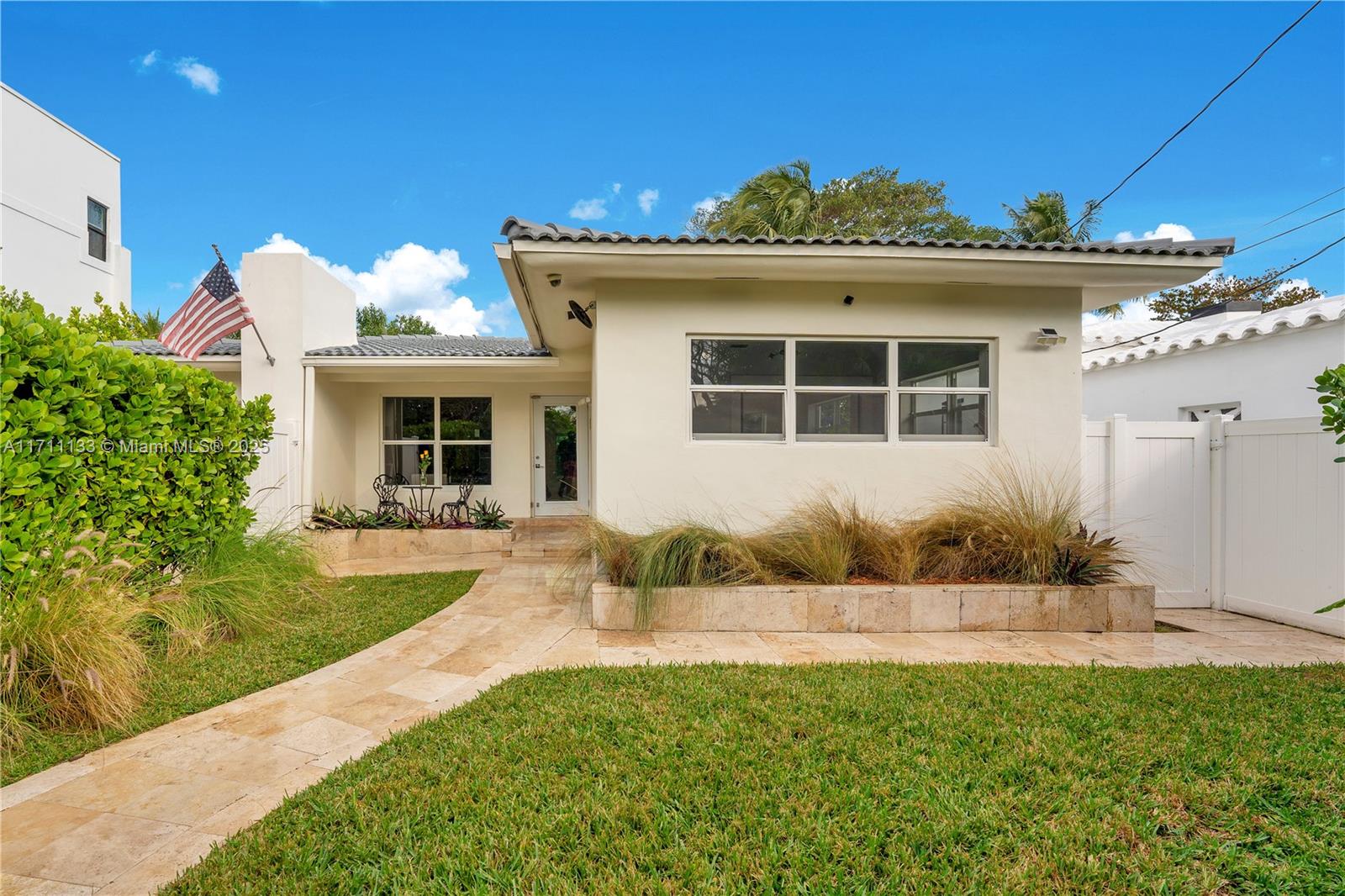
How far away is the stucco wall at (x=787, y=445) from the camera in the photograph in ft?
20.9

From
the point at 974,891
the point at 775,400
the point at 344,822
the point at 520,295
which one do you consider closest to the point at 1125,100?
the point at 775,400

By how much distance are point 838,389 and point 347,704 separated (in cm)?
535

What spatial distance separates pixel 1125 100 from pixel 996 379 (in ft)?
35.3

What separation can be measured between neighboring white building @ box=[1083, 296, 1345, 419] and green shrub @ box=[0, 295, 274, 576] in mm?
11687

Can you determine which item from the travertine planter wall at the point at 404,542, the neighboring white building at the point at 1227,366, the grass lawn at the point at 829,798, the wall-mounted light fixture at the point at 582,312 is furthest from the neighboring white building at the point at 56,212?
the neighboring white building at the point at 1227,366

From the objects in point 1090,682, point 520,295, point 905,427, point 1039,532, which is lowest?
point 1090,682

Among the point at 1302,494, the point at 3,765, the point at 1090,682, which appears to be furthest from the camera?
the point at 1302,494

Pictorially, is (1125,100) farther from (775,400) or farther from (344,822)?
(344,822)

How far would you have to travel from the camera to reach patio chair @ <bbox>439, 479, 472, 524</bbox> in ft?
33.1

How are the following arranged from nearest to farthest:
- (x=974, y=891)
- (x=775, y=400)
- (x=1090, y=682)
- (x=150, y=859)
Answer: (x=974, y=891) → (x=150, y=859) → (x=1090, y=682) → (x=775, y=400)

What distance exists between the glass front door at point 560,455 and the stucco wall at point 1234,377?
31.5 feet

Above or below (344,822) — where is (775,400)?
above

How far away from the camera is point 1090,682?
374 centimetres

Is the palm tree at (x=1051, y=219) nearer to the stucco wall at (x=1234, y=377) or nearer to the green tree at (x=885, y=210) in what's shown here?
the green tree at (x=885, y=210)
